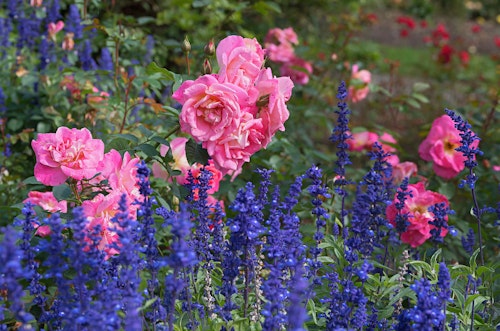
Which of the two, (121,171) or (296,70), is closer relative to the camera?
(121,171)

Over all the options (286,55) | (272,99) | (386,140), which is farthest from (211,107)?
(286,55)

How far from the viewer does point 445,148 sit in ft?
9.96

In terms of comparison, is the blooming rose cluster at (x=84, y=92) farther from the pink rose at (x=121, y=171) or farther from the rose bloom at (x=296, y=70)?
the rose bloom at (x=296, y=70)

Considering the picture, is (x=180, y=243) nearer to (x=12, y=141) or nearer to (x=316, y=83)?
(x=12, y=141)

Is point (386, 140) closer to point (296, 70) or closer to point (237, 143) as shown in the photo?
point (296, 70)

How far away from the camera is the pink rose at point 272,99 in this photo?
198 centimetres

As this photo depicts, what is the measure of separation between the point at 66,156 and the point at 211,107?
17.3 inches

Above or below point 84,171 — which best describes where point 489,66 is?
below

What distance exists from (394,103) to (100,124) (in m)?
1.80

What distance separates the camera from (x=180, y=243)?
1419 mm

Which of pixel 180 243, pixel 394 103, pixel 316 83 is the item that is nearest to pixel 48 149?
pixel 180 243

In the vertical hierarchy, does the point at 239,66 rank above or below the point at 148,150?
above

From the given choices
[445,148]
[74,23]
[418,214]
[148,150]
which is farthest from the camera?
[74,23]

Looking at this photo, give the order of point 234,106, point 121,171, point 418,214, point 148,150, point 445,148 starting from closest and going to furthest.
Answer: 1. point 234,106
2. point 121,171
3. point 148,150
4. point 418,214
5. point 445,148
